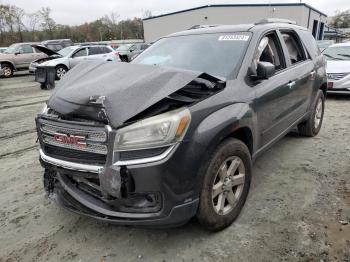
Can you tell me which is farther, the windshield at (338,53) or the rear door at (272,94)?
the windshield at (338,53)

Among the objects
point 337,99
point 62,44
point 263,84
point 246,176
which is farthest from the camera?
point 62,44

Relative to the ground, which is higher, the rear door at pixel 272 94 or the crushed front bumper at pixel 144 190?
the rear door at pixel 272 94

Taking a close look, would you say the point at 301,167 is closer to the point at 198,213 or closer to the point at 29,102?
the point at 198,213

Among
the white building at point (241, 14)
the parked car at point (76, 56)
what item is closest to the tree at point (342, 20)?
the white building at point (241, 14)

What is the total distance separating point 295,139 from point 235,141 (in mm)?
2914

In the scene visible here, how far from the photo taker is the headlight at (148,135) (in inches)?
95.7

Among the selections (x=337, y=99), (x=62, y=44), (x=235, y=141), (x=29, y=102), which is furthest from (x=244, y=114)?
(x=62, y=44)

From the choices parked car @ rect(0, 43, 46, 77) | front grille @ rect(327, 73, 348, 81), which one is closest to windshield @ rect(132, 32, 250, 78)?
front grille @ rect(327, 73, 348, 81)

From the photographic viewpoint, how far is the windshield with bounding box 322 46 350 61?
9.44m

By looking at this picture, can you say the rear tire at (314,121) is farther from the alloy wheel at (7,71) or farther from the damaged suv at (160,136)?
the alloy wheel at (7,71)

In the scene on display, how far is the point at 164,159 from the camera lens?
2396mm

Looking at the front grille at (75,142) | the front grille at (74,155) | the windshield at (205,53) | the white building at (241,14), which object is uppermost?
the white building at (241,14)

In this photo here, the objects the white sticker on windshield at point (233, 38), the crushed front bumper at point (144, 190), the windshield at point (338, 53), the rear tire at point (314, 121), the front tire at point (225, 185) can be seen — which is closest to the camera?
the crushed front bumper at point (144, 190)

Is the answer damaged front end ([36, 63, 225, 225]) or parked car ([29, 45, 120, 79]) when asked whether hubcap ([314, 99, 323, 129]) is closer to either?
damaged front end ([36, 63, 225, 225])
